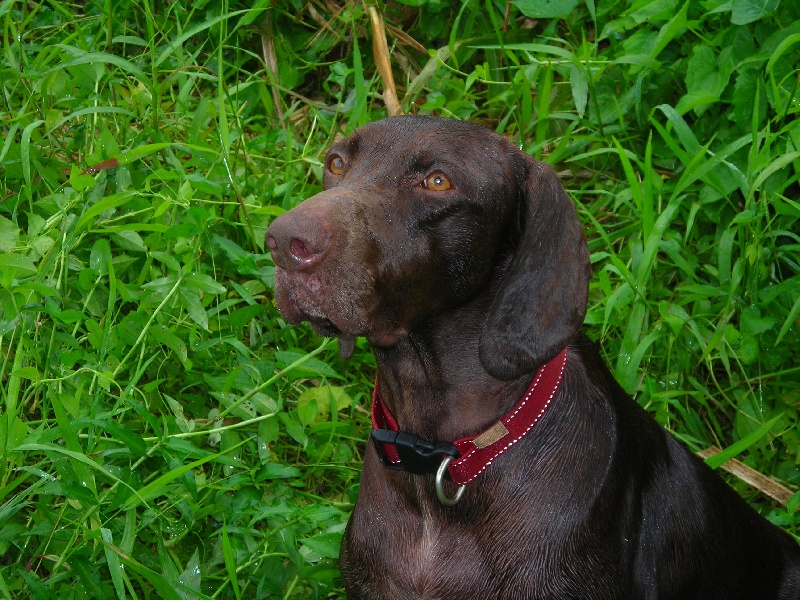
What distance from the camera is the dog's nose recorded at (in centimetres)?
267

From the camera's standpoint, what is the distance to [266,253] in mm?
4398

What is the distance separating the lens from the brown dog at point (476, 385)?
287 centimetres

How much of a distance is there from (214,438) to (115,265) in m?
0.73

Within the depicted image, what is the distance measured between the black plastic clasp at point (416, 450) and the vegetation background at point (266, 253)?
72cm

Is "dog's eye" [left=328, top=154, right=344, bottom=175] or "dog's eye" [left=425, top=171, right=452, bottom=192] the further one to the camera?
"dog's eye" [left=328, top=154, right=344, bottom=175]

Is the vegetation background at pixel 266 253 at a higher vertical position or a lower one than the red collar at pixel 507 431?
lower

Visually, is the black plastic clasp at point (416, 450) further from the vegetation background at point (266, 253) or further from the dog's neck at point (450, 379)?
the vegetation background at point (266, 253)

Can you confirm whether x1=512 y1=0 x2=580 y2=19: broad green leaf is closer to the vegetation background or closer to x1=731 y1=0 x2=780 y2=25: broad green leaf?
the vegetation background

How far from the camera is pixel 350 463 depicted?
4293 millimetres

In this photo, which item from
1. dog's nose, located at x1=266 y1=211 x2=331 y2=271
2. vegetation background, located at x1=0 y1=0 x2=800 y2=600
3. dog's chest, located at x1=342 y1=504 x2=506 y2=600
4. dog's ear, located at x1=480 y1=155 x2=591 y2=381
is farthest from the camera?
vegetation background, located at x1=0 y1=0 x2=800 y2=600

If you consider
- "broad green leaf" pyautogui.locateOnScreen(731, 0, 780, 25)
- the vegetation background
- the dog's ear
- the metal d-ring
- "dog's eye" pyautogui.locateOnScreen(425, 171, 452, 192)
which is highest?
"dog's eye" pyautogui.locateOnScreen(425, 171, 452, 192)

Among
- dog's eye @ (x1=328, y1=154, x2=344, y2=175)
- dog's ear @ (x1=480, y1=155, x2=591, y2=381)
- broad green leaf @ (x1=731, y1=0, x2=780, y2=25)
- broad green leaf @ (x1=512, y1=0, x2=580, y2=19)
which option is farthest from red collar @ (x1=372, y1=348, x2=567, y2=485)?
broad green leaf @ (x1=512, y1=0, x2=580, y2=19)

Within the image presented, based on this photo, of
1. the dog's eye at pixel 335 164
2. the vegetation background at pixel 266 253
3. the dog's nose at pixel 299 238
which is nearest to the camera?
the dog's nose at pixel 299 238

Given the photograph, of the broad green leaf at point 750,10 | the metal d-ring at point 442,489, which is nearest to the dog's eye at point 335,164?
the metal d-ring at point 442,489
